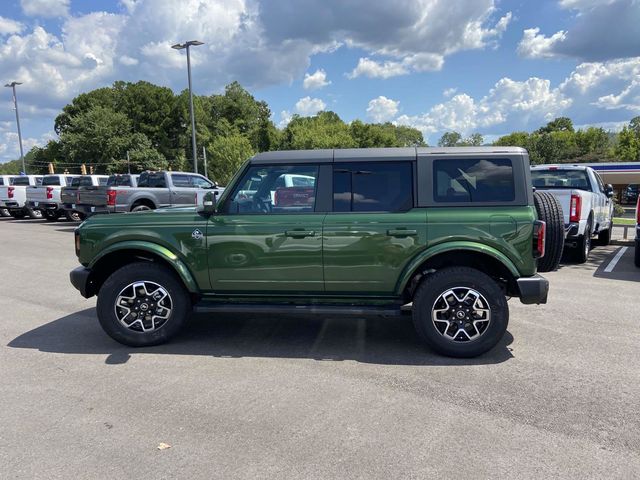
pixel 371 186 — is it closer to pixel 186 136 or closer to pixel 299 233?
pixel 299 233

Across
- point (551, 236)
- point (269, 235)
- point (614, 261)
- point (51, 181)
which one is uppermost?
point (51, 181)

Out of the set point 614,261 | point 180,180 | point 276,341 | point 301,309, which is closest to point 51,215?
point 180,180

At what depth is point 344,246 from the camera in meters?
4.55

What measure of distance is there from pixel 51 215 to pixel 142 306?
19.0 m

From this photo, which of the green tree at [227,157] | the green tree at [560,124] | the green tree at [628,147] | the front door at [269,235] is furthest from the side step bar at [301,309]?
the green tree at [560,124]

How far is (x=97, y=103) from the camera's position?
2402 inches

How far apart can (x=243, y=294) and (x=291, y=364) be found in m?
0.89

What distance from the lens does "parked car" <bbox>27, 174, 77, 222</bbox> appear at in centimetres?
1983

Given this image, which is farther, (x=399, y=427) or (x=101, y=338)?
(x=101, y=338)

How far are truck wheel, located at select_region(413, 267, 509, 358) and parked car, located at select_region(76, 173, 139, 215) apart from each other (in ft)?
39.4

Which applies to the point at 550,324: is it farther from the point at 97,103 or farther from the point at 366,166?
the point at 97,103

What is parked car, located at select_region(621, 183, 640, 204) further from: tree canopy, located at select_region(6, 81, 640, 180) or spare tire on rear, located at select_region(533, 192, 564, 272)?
spare tire on rear, located at select_region(533, 192, 564, 272)

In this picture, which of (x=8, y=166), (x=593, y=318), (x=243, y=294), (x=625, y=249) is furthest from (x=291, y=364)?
(x=8, y=166)

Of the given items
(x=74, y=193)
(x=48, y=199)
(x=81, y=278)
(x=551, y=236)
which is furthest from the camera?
(x=48, y=199)
